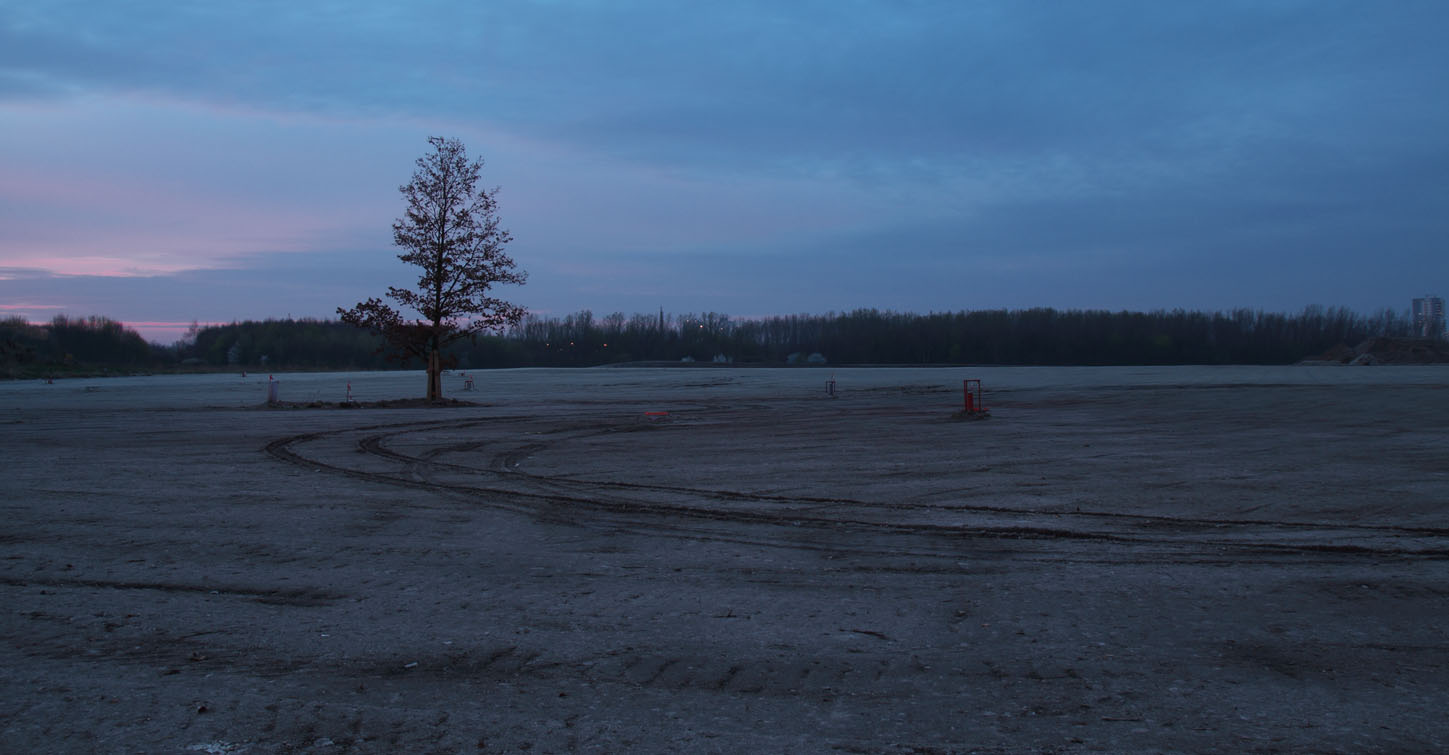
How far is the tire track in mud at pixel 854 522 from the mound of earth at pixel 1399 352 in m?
105

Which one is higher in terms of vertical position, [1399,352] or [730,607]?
[1399,352]

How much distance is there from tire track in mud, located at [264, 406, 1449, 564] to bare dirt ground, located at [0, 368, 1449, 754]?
62 mm

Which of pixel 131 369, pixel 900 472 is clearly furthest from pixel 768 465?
pixel 131 369

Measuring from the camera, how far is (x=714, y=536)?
8367 millimetres

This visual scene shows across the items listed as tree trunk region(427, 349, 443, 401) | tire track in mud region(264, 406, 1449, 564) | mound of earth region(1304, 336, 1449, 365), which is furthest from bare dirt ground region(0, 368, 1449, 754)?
mound of earth region(1304, 336, 1449, 365)

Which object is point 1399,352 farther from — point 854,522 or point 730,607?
point 730,607

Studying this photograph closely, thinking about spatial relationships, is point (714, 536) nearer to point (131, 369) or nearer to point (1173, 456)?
point (1173, 456)

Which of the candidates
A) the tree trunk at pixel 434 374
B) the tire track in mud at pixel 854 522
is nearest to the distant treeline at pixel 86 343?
the tree trunk at pixel 434 374

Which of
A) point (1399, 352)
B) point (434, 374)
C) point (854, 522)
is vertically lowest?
point (854, 522)

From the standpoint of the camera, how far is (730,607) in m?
5.87

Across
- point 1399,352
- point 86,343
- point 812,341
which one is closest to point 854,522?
point 1399,352

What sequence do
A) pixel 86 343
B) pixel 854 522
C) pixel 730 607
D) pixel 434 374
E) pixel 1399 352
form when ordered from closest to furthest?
pixel 730 607
pixel 854 522
pixel 434 374
pixel 1399 352
pixel 86 343

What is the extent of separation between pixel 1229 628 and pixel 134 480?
42.4 ft

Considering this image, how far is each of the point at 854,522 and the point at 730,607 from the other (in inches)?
135
